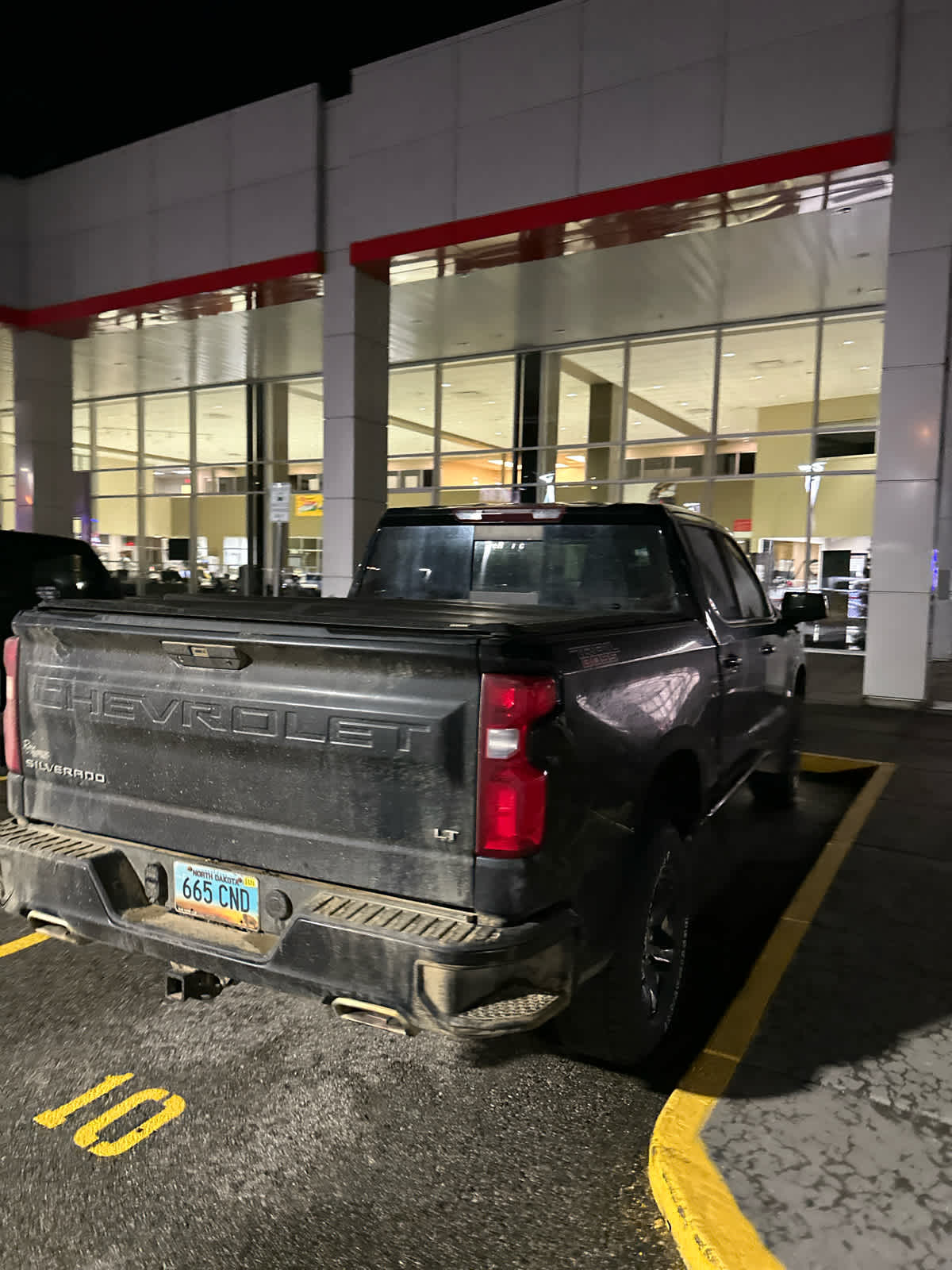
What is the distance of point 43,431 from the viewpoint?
1870 centimetres

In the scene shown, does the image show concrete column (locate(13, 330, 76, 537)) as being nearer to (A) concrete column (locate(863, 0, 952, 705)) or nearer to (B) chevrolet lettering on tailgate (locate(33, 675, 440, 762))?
(A) concrete column (locate(863, 0, 952, 705))

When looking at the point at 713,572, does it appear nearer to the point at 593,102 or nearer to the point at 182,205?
the point at 593,102

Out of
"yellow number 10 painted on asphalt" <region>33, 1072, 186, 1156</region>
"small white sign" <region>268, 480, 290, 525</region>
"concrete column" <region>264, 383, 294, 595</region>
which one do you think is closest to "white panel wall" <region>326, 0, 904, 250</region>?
"small white sign" <region>268, 480, 290, 525</region>

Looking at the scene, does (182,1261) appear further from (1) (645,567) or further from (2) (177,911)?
(1) (645,567)

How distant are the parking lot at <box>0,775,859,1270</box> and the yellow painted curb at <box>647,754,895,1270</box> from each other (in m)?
0.10

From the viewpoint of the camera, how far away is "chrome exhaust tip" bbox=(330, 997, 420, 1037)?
2322mm

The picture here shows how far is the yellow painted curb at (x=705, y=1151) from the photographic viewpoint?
2137 mm

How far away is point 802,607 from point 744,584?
559mm

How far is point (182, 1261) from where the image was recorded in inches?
86.7

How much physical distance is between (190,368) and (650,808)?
21.0 metres

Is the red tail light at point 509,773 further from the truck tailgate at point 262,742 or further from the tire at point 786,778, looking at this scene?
the tire at point 786,778

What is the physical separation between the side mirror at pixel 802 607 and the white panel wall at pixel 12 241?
1759 centimetres


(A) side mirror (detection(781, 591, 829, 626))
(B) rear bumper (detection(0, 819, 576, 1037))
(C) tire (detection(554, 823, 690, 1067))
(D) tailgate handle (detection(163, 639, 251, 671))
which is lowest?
(C) tire (detection(554, 823, 690, 1067))

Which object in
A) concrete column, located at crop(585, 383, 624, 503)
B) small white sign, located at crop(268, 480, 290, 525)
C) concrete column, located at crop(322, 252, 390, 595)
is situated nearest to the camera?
small white sign, located at crop(268, 480, 290, 525)
